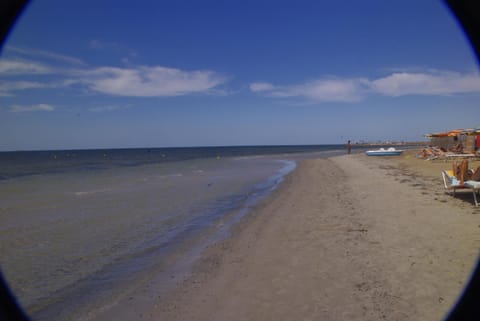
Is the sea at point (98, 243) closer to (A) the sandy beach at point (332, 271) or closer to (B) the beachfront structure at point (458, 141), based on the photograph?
(A) the sandy beach at point (332, 271)

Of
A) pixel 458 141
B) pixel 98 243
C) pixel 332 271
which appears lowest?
pixel 98 243

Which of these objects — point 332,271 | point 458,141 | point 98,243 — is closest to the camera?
point 332,271

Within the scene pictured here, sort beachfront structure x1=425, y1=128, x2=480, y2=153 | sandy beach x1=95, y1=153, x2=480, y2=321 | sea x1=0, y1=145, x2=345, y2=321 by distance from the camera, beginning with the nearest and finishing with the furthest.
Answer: sandy beach x1=95, y1=153, x2=480, y2=321, sea x1=0, y1=145, x2=345, y2=321, beachfront structure x1=425, y1=128, x2=480, y2=153

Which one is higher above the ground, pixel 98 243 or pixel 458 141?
pixel 458 141

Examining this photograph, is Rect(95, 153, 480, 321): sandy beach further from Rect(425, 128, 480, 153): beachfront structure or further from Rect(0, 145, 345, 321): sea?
Rect(425, 128, 480, 153): beachfront structure

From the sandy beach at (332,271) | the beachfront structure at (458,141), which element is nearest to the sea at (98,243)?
the sandy beach at (332,271)

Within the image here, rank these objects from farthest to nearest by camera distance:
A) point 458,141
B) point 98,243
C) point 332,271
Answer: point 458,141, point 98,243, point 332,271

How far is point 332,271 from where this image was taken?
451 centimetres

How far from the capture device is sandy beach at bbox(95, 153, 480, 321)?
11.6 feet

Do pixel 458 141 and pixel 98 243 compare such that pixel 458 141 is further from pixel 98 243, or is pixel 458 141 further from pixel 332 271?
pixel 98 243

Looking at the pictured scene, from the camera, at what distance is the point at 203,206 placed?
11297 millimetres

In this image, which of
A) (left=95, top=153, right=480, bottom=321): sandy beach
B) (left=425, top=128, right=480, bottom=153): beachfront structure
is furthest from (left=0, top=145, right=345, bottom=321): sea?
(left=425, top=128, right=480, bottom=153): beachfront structure

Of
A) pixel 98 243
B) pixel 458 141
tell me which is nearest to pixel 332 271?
pixel 98 243

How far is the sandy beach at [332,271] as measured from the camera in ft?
11.6
